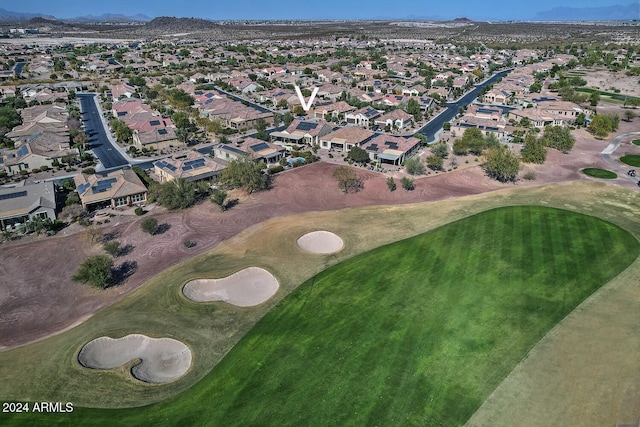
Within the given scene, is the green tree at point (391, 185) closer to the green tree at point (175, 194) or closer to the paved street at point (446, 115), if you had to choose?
the green tree at point (175, 194)

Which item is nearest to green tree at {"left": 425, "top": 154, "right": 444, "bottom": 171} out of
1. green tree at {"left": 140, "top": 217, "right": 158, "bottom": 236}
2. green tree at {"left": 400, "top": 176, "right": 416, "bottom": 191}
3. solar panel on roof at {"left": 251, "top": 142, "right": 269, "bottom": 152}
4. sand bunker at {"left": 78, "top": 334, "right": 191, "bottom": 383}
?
green tree at {"left": 400, "top": 176, "right": 416, "bottom": 191}

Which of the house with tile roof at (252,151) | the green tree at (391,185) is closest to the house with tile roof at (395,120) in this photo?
the house with tile roof at (252,151)

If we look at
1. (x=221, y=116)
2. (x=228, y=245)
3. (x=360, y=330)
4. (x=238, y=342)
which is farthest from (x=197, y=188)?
(x=221, y=116)

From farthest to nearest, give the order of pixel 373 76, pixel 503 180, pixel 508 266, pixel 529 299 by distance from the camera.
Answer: pixel 373 76
pixel 503 180
pixel 508 266
pixel 529 299

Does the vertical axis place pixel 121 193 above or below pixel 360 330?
above

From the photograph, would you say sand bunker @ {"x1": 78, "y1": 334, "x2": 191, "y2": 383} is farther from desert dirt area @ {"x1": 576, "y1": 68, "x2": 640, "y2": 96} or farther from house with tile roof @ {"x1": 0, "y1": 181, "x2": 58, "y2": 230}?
desert dirt area @ {"x1": 576, "y1": 68, "x2": 640, "y2": 96}

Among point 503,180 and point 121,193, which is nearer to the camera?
point 121,193

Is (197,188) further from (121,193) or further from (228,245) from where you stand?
(228,245)
